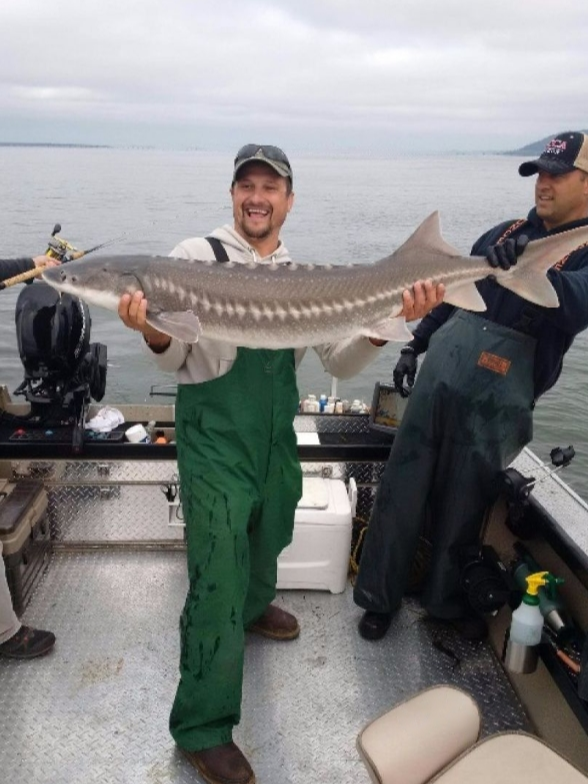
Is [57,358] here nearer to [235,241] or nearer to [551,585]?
[235,241]

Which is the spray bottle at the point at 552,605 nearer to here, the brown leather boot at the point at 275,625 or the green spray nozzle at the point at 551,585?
the green spray nozzle at the point at 551,585

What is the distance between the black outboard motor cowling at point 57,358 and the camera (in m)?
4.30

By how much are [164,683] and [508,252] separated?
8.63 feet

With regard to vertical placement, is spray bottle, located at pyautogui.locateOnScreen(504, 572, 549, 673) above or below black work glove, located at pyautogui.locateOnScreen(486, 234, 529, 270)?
below

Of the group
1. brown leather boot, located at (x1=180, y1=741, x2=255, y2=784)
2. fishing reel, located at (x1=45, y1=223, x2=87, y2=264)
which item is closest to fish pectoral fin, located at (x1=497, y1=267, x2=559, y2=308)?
brown leather boot, located at (x1=180, y1=741, x2=255, y2=784)

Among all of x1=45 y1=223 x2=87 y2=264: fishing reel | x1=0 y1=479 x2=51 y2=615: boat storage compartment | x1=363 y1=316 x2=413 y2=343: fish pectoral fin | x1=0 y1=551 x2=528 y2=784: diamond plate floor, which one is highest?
x1=363 y1=316 x2=413 y2=343: fish pectoral fin

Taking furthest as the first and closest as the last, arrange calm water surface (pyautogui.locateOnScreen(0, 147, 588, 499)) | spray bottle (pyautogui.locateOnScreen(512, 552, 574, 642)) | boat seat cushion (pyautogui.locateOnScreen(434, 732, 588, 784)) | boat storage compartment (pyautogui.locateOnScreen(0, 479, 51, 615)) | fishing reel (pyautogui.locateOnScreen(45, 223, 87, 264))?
calm water surface (pyautogui.locateOnScreen(0, 147, 588, 499)) → fishing reel (pyautogui.locateOnScreen(45, 223, 87, 264)) → boat storage compartment (pyautogui.locateOnScreen(0, 479, 51, 615)) → spray bottle (pyautogui.locateOnScreen(512, 552, 574, 642)) → boat seat cushion (pyautogui.locateOnScreen(434, 732, 588, 784))

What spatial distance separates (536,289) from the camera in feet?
10.3

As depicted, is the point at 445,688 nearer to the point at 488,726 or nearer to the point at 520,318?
the point at 488,726

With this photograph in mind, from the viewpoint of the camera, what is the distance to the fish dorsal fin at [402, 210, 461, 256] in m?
3.36

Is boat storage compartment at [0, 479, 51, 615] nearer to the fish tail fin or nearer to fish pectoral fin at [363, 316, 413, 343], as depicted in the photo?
fish pectoral fin at [363, 316, 413, 343]

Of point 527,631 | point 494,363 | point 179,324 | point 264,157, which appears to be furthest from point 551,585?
point 264,157

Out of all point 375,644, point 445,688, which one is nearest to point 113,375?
point 375,644

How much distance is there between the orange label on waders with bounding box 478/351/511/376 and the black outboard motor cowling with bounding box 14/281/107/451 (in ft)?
7.66
